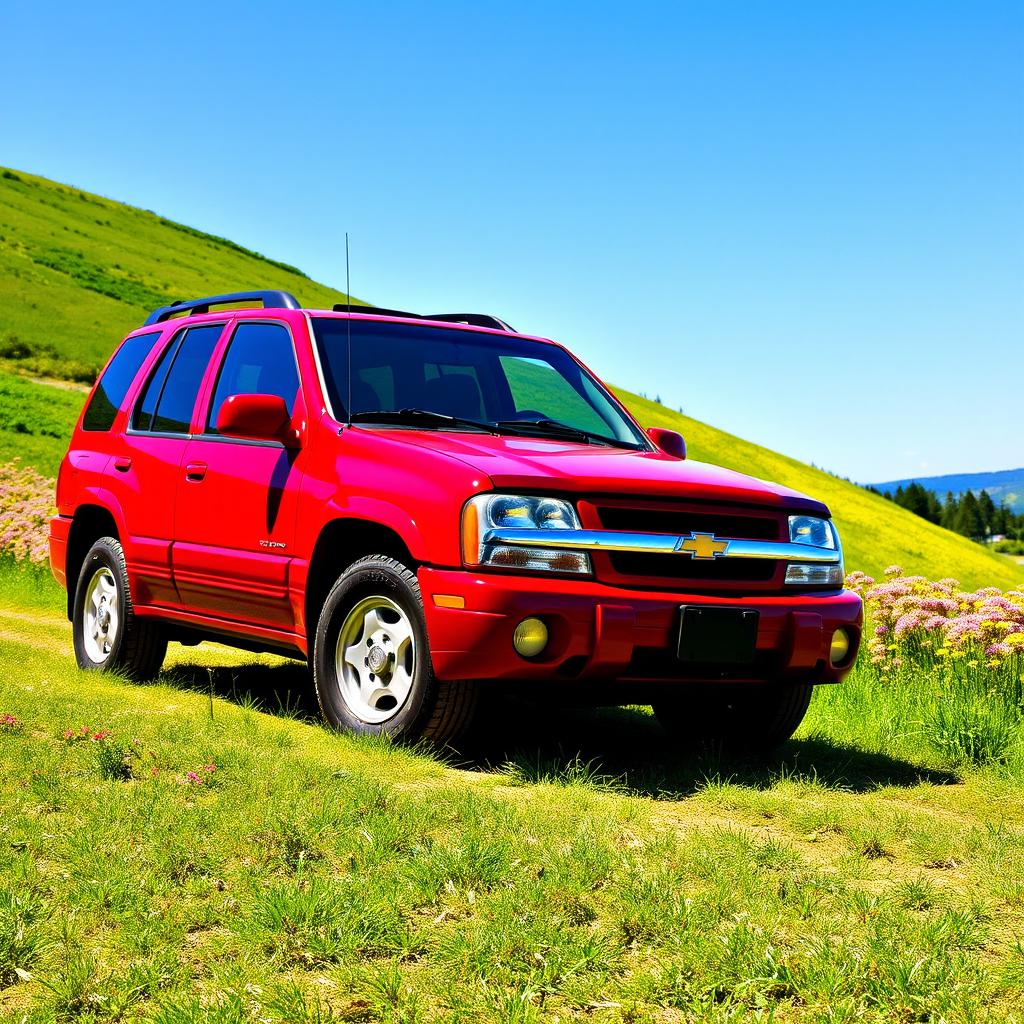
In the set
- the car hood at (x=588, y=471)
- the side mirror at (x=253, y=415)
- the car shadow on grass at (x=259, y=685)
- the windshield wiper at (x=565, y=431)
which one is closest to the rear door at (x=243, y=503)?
the side mirror at (x=253, y=415)

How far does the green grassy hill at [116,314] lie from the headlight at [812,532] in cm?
2074

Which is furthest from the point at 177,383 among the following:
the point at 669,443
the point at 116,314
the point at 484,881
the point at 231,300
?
the point at 116,314

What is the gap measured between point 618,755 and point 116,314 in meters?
47.7

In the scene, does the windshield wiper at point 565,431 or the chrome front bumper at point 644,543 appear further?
the windshield wiper at point 565,431

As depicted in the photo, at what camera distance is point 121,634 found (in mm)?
7535

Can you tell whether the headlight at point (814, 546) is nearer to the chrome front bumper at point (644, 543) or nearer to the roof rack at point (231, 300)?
the chrome front bumper at point (644, 543)

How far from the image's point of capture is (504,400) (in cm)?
692

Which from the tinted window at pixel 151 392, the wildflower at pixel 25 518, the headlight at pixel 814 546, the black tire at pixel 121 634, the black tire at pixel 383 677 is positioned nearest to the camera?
the black tire at pixel 383 677

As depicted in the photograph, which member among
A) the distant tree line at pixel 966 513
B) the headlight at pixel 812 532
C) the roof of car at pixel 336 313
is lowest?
Result: the headlight at pixel 812 532

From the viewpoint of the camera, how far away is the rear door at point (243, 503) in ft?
20.3

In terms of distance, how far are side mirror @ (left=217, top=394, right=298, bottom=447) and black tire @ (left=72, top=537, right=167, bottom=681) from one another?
6.28ft

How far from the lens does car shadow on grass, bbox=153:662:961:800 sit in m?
5.34

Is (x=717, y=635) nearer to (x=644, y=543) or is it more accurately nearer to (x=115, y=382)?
(x=644, y=543)

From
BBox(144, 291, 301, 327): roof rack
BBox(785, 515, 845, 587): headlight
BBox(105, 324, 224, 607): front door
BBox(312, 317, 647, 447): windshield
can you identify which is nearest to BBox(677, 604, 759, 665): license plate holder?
BBox(785, 515, 845, 587): headlight
